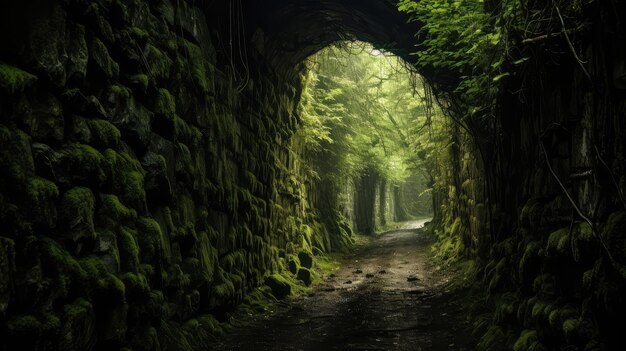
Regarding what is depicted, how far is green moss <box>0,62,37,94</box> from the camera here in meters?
2.97

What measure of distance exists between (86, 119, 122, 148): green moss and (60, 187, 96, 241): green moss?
488mm

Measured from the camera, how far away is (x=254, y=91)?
9.55 m

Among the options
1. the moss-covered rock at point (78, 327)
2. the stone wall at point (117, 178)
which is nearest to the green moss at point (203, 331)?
the stone wall at point (117, 178)

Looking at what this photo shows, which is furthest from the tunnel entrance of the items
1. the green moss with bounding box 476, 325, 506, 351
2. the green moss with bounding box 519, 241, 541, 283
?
the green moss with bounding box 519, 241, 541, 283

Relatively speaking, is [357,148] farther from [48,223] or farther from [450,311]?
[48,223]

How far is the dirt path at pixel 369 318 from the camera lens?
6.11 metres

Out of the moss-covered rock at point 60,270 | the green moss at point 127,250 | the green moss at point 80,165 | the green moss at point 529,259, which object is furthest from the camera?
the green moss at point 529,259

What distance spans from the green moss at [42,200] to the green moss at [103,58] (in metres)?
1.24

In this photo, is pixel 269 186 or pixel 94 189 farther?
pixel 269 186

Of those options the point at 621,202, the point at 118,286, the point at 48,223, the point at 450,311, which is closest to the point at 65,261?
the point at 48,223

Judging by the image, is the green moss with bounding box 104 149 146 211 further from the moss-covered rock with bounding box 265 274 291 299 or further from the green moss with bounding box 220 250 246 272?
the moss-covered rock with bounding box 265 274 291 299

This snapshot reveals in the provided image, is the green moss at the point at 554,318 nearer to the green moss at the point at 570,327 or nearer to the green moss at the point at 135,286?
the green moss at the point at 570,327

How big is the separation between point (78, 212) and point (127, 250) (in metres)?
0.77

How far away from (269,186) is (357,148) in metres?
8.19
